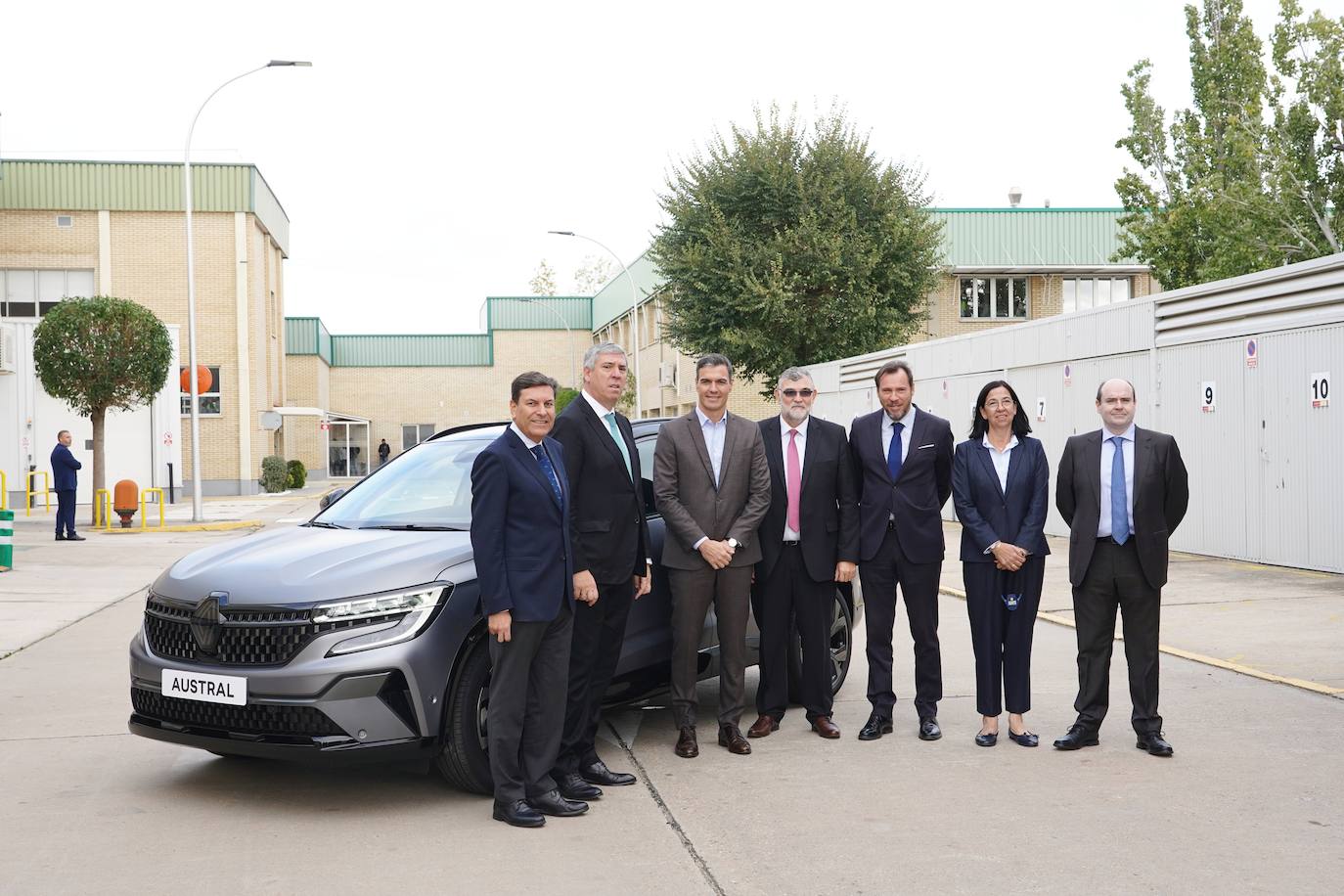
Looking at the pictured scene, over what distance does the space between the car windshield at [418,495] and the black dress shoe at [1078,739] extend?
10.3ft

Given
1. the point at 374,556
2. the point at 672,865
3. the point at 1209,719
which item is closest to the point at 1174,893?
the point at 672,865

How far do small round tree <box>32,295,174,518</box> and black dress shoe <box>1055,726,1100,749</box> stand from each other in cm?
2332

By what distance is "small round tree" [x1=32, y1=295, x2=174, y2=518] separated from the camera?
25406 millimetres

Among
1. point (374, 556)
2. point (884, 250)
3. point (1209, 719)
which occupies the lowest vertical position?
point (1209, 719)

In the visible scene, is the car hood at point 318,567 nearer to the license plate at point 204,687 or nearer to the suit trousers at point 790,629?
the license plate at point 204,687

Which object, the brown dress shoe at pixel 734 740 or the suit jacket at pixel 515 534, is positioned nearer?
the suit jacket at pixel 515 534

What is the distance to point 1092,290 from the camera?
44.0m

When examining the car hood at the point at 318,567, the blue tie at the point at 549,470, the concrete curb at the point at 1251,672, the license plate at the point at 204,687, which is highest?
the blue tie at the point at 549,470

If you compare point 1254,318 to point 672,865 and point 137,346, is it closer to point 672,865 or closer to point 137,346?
point 672,865

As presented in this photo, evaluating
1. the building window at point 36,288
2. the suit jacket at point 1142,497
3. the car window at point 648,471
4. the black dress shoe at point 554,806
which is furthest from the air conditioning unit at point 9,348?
the suit jacket at point 1142,497

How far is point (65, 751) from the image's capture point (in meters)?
6.71

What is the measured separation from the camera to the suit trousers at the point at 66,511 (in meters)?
21.5

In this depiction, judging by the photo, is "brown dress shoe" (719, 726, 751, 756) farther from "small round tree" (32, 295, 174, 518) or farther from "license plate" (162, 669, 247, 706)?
"small round tree" (32, 295, 174, 518)

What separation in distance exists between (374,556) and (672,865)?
1.87 metres
